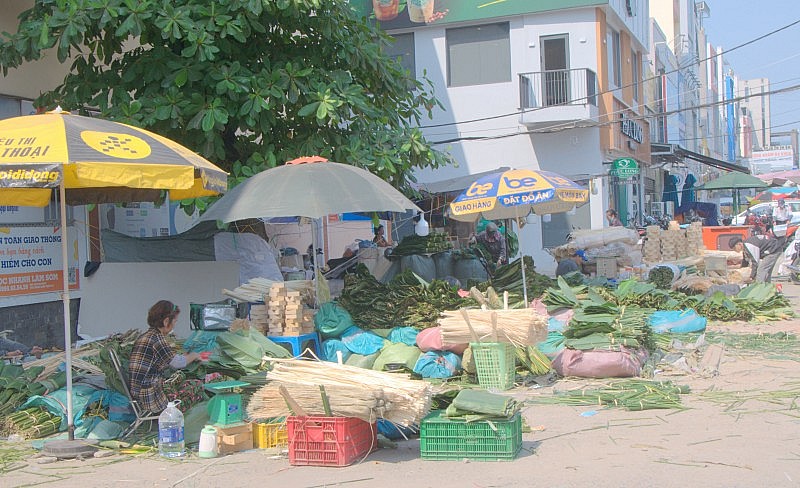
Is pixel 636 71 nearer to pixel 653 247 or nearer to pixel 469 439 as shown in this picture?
pixel 653 247

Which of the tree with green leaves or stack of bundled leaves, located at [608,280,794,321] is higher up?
the tree with green leaves

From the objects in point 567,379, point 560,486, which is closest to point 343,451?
point 560,486

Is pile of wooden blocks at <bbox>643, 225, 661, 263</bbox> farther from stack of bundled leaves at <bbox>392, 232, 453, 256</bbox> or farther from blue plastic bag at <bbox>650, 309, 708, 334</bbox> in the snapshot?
blue plastic bag at <bbox>650, 309, 708, 334</bbox>

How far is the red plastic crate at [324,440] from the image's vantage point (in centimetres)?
650

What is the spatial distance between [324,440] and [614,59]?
2415 cm

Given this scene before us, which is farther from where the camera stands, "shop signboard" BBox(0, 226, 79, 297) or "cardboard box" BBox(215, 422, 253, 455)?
"shop signboard" BBox(0, 226, 79, 297)

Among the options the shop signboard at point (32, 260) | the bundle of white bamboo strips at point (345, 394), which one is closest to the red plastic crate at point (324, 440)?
the bundle of white bamboo strips at point (345, 394)

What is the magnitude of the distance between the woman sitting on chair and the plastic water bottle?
44cm

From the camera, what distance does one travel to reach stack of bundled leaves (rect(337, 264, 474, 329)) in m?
10.9

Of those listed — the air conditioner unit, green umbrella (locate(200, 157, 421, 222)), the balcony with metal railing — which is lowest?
green umbrella (locate(200, 157, 421, 222))

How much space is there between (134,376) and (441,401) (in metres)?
2.70

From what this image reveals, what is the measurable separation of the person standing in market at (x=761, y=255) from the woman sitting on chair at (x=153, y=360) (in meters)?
15.4

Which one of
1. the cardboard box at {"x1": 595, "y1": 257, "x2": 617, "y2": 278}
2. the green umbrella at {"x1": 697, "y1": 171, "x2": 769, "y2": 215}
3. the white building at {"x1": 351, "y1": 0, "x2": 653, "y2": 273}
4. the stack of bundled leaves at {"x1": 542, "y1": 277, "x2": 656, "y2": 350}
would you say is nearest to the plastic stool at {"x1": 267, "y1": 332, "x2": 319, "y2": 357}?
the stack of bundled leaves at {"x1": 542, "y1": 277, "x2": 656, "y2": 350}

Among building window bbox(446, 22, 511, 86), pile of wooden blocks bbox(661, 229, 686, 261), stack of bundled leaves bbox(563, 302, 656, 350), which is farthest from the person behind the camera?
building window bbox(446, 22, 511, 86)
